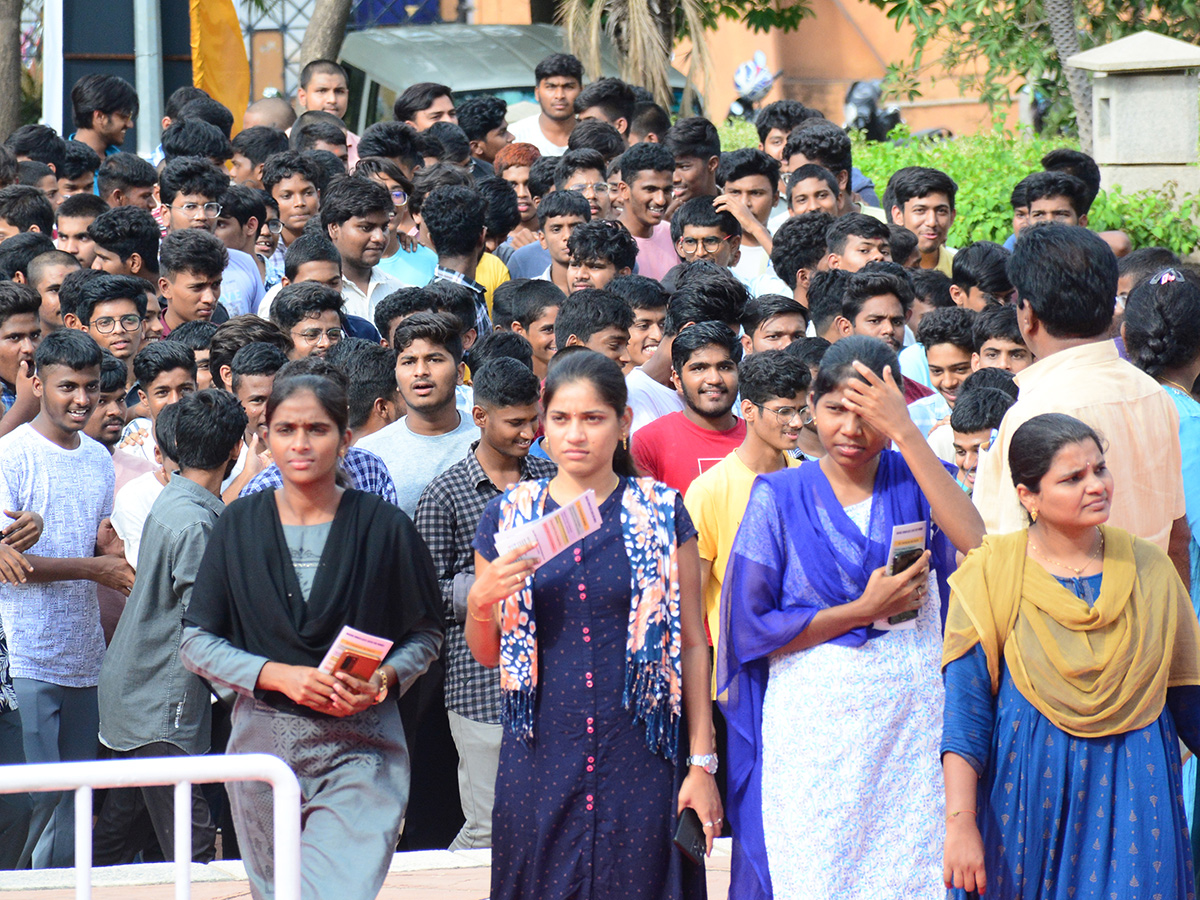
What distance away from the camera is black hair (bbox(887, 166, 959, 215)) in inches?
358

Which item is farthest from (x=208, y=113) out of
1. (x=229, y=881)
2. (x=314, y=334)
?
(x=229, y=881)

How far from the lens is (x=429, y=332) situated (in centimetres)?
639

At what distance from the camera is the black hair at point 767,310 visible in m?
7.06

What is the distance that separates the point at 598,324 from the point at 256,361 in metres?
1.36

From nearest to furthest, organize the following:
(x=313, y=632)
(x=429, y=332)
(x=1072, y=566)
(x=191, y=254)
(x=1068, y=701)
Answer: (x=1068, y=701) < (x=1072, y=566) < (x=313, y=632) < (x=429, y=332) < (x=191, y=254)

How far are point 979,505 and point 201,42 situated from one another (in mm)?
11953

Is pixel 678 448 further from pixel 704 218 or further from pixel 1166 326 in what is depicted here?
pixel 704 218

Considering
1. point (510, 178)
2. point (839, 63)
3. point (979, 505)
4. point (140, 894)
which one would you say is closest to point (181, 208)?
point (510, 178)

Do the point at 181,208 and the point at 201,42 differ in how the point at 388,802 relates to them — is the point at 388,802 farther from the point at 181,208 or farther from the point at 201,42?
the point at 201,42

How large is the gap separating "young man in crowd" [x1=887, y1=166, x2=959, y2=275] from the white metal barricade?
6.45 m

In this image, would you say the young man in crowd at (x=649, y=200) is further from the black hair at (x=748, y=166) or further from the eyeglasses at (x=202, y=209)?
the eyeglasses at (x=202, y=209)

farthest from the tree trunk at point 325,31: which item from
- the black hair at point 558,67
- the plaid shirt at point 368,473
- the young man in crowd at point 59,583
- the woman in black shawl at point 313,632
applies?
the woman in black shawl at point 313,632

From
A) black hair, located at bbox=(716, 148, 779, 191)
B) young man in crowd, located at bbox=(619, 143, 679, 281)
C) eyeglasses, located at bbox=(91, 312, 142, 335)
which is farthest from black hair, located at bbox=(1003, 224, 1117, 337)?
black hair, located at bbox=(716, 148, 779, 191)

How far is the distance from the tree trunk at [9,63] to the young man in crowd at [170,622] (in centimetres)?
1002
